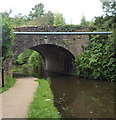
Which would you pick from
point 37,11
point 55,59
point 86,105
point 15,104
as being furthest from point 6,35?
point 37,11

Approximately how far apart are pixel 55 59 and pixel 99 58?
817 centimetres

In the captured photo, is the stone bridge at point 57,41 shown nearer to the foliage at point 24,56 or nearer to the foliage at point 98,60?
the foliage at point 98,60

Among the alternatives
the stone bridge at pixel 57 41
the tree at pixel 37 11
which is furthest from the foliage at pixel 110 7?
the tree at pixel 37 11

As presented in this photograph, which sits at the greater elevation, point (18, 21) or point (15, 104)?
point (18, 21)

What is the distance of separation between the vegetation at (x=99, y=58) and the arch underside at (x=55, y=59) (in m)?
2.32

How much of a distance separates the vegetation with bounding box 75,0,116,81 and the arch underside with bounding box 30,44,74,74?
2.32m

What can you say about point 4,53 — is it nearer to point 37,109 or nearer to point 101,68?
point 37,109

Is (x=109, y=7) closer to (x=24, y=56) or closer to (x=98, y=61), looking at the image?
(x=98, y=61)

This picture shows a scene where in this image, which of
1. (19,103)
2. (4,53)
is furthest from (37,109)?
(4,53)

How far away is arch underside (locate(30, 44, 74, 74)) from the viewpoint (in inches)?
701

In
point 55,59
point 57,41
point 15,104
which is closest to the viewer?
point 15,104

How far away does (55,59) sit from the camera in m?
21.2

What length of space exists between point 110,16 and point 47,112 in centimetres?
891

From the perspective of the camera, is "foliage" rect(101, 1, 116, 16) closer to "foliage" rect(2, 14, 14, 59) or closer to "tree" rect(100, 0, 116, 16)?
"tree" rect(100, 0, 116, 16)
